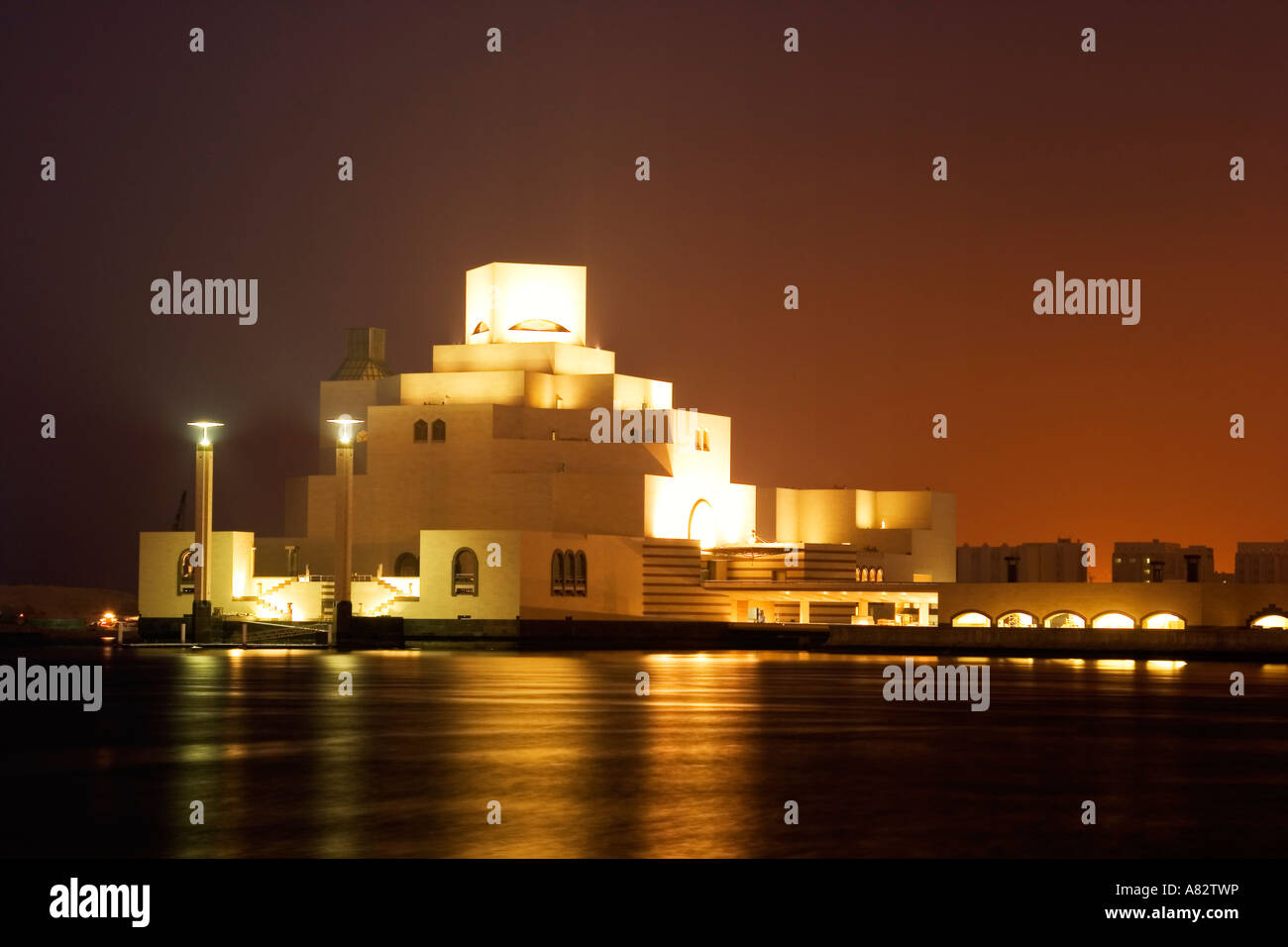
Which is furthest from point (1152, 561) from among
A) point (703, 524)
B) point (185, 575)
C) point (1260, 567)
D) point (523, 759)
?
point (523, 759)

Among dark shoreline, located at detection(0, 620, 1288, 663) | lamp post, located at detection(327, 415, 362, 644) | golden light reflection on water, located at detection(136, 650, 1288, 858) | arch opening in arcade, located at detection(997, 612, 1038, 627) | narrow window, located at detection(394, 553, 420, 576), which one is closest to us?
golden light reflection on water, located at detection(136, 650, 1288, 858)

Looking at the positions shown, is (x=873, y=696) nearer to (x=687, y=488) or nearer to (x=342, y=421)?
(x=342, y=421)

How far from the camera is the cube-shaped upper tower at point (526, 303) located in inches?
3282

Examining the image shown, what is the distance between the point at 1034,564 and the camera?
106500 mm

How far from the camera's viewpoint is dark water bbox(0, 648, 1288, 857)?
11094mm

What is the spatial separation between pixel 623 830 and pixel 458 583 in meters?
61.1

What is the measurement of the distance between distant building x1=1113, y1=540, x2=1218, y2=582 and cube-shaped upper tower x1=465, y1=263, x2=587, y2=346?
3092 cm

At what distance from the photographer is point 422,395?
8100cm

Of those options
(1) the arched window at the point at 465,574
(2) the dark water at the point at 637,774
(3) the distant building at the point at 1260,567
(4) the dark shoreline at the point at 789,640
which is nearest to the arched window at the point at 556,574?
(4) the dark shoreline at the point at 789,640

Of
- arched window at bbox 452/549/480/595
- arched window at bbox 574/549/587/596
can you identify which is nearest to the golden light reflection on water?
arched window at bbox 452/549/480/595

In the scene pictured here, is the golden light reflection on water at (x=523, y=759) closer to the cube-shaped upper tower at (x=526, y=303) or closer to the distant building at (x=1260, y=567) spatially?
the distant building at (x=1260, y=567)

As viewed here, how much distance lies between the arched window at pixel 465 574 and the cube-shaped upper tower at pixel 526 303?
49.1 ft

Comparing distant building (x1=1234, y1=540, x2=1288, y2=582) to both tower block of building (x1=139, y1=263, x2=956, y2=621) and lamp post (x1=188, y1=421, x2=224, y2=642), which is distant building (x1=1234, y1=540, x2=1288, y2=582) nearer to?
tower block of building (x1=139, y1=263, x2=956, y2=621)

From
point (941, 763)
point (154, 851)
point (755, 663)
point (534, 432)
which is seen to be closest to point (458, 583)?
point (534, 432)
